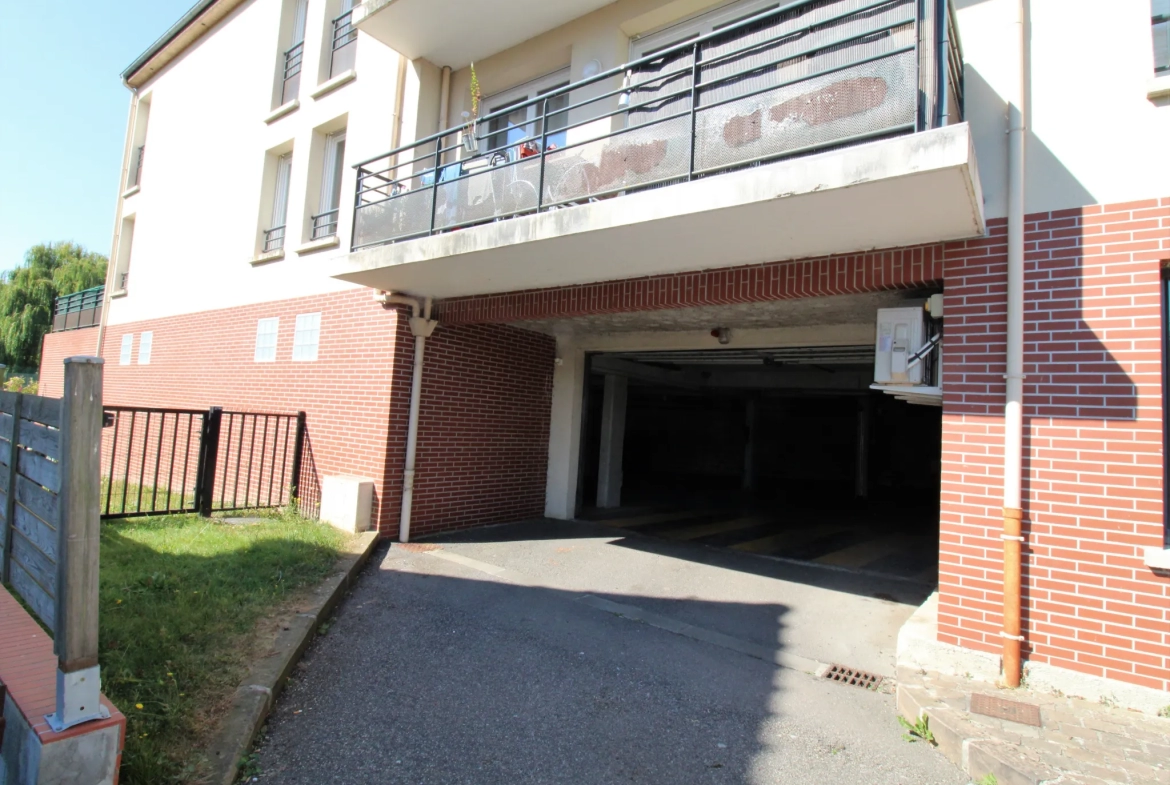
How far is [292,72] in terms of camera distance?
10.5m

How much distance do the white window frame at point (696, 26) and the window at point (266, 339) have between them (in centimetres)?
631

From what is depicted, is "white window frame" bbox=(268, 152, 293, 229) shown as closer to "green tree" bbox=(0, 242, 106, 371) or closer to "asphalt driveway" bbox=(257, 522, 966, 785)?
"asphalt driveway" bbox=(257, 522, 966, 785)

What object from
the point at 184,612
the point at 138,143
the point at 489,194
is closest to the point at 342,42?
the point at 489,194

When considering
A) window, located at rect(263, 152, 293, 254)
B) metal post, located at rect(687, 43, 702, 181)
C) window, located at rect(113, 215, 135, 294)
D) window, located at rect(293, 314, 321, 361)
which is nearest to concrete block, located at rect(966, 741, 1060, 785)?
metal post, located at rect(687, 43, 702, 181)

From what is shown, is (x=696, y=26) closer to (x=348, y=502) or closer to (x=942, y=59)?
(x=942, y=59)

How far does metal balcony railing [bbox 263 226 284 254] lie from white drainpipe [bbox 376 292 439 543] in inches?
153

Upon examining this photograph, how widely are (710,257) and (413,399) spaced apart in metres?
4.08

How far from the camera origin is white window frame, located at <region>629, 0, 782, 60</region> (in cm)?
611

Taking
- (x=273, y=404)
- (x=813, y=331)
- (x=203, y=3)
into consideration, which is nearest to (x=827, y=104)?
(x=813, y=331)

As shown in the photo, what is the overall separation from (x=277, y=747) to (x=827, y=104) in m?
5.10

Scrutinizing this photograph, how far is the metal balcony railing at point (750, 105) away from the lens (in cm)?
388

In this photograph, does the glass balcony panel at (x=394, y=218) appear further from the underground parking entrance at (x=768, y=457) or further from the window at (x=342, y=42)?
the window at (x=342, y=42)

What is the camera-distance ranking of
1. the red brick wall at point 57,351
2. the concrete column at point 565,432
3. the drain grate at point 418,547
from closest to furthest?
1. the drain grate at point 418,547
2. the concrete column at point 565,432
3. the red brick wall at point 57,351

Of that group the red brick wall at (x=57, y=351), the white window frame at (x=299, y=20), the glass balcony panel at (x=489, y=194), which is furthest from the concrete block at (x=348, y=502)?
the red brick wall at (x=57, y=351)
